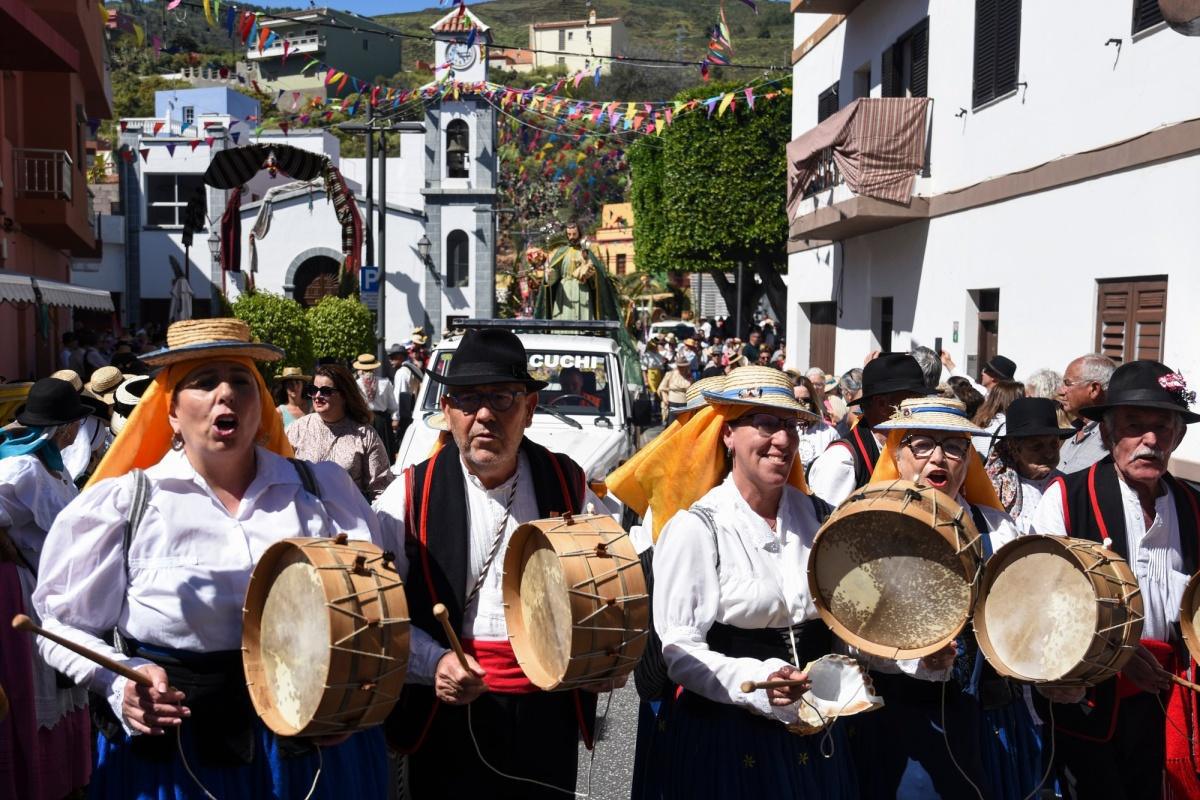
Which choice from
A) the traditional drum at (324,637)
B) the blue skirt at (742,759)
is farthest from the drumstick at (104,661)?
the blue skirt at (742,759)

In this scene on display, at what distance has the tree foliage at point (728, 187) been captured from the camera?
34.4 m

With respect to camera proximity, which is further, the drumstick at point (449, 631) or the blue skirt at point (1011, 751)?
the blue skirt at point (1011, 751)

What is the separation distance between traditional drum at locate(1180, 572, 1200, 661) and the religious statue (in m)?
9.97

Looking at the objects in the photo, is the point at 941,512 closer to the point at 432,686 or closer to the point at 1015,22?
the point at 432,686

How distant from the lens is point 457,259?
40.7 metres

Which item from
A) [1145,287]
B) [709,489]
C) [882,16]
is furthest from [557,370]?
[882,16]

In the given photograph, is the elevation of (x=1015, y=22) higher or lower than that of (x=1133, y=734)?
higher

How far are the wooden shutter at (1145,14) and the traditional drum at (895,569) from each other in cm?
709

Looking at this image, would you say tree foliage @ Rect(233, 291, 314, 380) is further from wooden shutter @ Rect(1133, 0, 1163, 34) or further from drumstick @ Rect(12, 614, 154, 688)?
drumstick @ Rect(12, 614, 154, 688)

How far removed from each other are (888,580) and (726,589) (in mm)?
446

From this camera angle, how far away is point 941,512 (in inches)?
131

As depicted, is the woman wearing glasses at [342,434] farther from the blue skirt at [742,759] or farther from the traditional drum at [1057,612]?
the traditional drum at [1057,612]

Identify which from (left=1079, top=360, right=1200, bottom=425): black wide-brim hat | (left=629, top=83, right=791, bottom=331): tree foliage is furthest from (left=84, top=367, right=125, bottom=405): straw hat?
(left=629, top=83, right=791, bottom=331): tree foliage

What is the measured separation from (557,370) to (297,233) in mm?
31345
